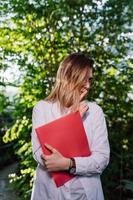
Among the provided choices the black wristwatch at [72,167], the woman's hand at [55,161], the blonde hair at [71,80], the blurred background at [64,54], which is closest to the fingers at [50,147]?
the woman's hand at [55,161]

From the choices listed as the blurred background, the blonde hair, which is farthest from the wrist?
the blurred background

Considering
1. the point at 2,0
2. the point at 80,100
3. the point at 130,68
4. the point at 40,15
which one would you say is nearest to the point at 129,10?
the point at 130,68

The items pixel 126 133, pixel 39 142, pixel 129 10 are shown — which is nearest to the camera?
pixel 39 142

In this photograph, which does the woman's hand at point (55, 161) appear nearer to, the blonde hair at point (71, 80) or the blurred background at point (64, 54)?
the blonde hair at point (71, 80)

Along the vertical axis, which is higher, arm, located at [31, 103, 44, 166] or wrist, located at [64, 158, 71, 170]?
arm, located at [31, 103, 44, 166]

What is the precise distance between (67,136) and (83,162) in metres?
0.17

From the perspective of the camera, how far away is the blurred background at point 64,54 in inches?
267

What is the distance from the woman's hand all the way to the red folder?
60 millimetres

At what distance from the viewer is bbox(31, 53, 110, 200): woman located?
2.49 meters

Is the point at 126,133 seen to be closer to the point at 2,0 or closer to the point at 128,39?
the point at 128,39

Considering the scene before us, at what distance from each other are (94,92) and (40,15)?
142cm

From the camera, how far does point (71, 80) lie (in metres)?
2.54

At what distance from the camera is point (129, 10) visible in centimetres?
664

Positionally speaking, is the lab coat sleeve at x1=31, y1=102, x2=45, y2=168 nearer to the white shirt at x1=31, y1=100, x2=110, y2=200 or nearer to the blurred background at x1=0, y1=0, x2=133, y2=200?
the white shirt at x1=31, y1=100, x2=110, y2=200
